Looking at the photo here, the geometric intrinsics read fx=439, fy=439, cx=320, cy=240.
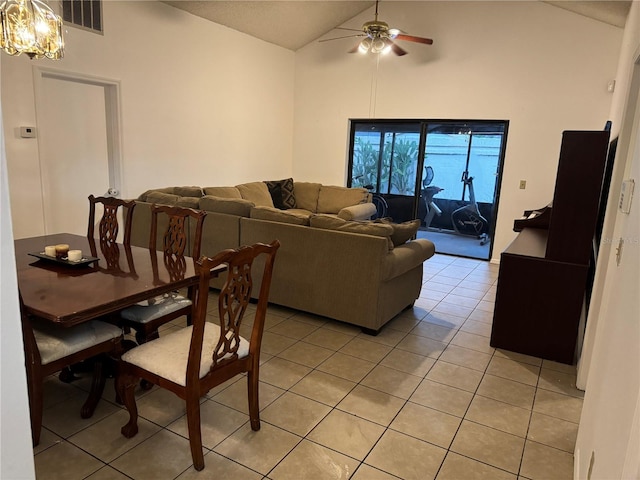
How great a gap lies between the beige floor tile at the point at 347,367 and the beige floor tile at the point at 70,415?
1.29 metres

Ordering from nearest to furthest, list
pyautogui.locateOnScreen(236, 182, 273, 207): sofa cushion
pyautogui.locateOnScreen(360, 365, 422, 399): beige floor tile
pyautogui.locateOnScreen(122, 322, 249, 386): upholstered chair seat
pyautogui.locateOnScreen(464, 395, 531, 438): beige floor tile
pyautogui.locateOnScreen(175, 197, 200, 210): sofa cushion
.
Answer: pyautogui.locateOnScreen(122, 322, 249, 386): upholstered chair seat
pyautogui.locateOnScreen(464, 395, 531, 438): beige floor tile
pyautogui.locateOnScreen(360, 365, 422, 399): beige floor tile
pyautogui.locateOnScreen(175, 197, 200, 210): sofa cushion
pyautogui.locateOnScreen(236, 182, 273, 207): sofa cushion

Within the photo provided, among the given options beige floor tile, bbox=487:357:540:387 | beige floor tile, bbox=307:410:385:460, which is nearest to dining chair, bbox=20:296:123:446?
beige floor tile, bbox=307:410:385:460

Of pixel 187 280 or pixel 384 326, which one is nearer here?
pixel 187 280

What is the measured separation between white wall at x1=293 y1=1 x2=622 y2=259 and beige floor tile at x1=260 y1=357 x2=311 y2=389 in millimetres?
4190

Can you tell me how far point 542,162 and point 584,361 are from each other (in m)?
3.65

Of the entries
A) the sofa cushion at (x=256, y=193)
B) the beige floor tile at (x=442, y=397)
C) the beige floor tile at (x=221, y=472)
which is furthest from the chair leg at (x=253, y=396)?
the sofa cushion at (x=256, y=193)

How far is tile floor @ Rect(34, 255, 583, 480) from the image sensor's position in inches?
79.4

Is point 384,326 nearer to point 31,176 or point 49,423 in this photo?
point 49,423

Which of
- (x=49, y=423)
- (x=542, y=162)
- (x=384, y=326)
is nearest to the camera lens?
(x=49, y=423)

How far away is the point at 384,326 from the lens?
367 cm

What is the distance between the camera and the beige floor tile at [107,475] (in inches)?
74.6

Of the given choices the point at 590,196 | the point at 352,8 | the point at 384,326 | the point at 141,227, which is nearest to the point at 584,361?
the point at 590,196

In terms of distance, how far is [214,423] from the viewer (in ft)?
7.56

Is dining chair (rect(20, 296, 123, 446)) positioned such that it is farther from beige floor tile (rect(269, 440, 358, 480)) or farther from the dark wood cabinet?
the dark wood cabinet
